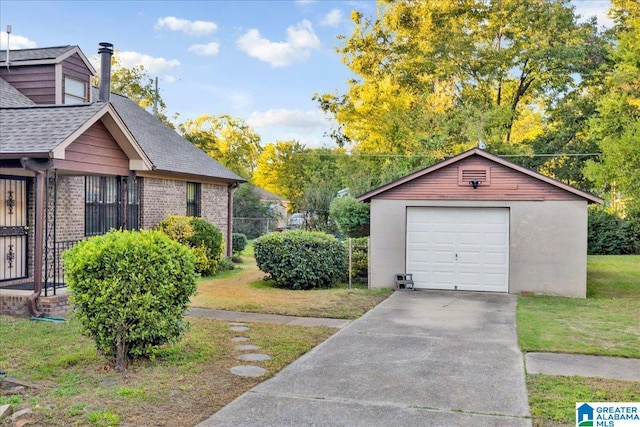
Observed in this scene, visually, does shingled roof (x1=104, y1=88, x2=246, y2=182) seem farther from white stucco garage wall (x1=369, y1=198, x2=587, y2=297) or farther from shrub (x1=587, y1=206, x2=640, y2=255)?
shrub (x1=587, y1=206, x2=640, y2=255)

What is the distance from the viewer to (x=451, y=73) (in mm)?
29891

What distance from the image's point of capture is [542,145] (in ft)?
96.3

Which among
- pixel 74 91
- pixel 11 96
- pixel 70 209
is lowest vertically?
pixel 70 209

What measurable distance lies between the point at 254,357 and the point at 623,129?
45.2 ft

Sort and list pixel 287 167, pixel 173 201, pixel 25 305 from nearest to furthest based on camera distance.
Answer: pixel 25 305, pixel 173 201, pixel 287 167

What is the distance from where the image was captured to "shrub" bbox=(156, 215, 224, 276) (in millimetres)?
15906

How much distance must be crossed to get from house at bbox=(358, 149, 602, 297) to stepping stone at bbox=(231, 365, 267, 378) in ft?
27.1

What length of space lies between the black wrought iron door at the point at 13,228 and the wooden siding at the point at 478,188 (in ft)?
27.4

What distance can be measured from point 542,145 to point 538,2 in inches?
287

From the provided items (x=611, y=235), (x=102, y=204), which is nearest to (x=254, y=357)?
(x=102, y=204)

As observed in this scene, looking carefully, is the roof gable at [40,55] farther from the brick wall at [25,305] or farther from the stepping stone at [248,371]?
the stepping stone at [248,371]

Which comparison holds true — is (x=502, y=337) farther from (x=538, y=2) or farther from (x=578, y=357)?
(x=538, y=2)

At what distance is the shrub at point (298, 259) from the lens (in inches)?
552

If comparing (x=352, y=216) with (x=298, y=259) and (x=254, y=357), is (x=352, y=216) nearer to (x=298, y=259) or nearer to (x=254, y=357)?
(x=298, y=259)
